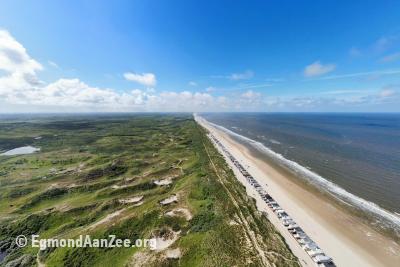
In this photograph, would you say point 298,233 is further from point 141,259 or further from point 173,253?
point 141,259

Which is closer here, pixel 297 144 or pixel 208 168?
pixel 208 168

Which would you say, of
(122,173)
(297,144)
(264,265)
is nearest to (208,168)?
(122,173)

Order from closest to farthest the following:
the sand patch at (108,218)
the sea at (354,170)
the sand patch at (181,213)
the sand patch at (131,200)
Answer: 1. the sand patch at (108,218)
2. the sand patch at (181,213)
3. the sand patch at (131,200)
4. the sea at (354,170)

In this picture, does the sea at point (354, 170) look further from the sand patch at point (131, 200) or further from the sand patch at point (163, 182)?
the sand patch at point (131, 200)

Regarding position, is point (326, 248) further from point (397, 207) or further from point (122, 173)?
point (122, 173)

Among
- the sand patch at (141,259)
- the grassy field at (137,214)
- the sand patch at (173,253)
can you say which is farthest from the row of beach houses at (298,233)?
the sand patch at (141,259)

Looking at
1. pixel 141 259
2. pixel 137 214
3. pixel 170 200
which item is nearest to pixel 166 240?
pixel 141 259

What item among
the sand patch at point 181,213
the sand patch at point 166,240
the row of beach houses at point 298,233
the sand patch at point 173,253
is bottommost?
the row of beach houses at point 298,233
